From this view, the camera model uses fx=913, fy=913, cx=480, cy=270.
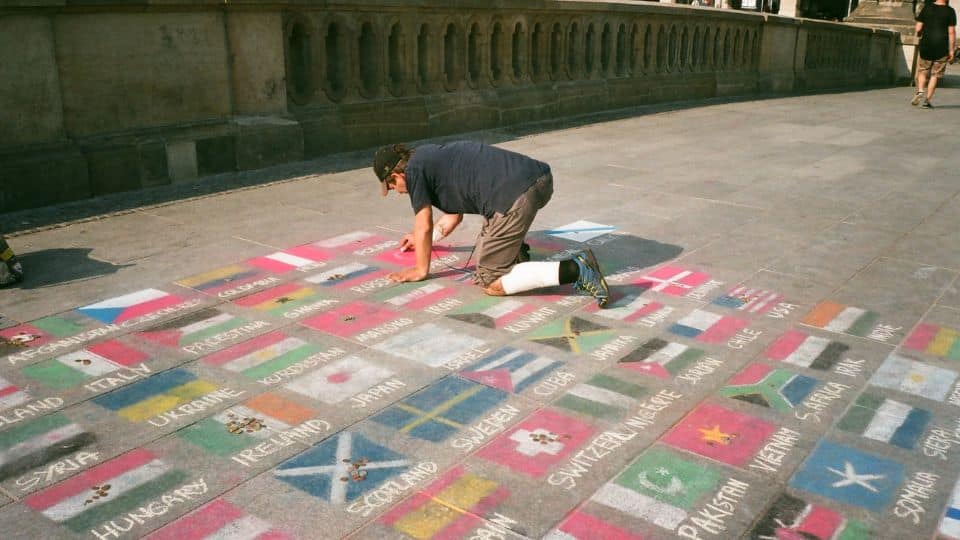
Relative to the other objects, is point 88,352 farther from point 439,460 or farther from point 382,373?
point 439,460

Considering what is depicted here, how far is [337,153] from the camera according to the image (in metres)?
9.37

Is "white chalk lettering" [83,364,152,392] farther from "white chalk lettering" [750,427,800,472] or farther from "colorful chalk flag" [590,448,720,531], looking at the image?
"white chalk lettering" [750,427,800,472]

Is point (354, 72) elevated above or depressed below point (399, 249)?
above

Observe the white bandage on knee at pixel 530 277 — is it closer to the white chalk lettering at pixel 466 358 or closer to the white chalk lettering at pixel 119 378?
the white chalk lettering at pixel 466 358

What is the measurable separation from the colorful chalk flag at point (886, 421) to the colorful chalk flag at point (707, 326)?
0.86 metres

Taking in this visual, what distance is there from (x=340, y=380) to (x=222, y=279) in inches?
68.3

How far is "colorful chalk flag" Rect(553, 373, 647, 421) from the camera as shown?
12.6 feet

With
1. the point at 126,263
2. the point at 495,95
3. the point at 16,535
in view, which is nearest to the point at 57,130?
the point at 126,263

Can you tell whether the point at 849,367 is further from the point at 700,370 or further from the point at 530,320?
the point at 530,320

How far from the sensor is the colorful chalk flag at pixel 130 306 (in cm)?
490

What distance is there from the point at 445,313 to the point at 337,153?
15.6 ft

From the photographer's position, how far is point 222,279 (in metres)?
5.53

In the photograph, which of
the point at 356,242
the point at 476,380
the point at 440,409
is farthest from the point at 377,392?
the point at 356,242

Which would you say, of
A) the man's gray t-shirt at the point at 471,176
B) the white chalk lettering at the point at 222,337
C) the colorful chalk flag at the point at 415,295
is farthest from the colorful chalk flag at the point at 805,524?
the white chalk lettering at the point at 222,337
